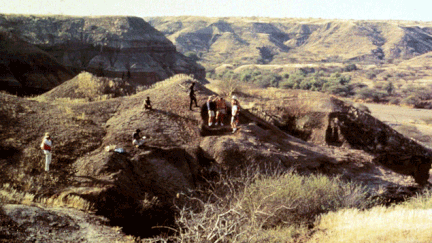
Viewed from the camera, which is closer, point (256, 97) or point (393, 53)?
point (256, 97)

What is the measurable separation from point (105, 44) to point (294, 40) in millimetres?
82186

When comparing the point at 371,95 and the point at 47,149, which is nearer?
the point at 47,149

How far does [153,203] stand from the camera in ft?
26.7

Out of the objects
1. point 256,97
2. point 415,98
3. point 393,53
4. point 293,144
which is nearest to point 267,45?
Result: point 393,53

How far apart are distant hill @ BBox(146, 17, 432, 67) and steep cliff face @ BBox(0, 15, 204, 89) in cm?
3150

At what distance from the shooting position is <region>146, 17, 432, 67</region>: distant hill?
95312 mm

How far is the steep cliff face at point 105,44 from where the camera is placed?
43344 mm

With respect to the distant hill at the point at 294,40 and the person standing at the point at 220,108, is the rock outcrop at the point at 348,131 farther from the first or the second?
the distant hill at the point at 294,40

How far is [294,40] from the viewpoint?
117562 millimetres

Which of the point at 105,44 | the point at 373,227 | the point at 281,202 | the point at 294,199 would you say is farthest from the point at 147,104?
the point at 105,44

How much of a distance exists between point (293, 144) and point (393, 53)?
98166 mm

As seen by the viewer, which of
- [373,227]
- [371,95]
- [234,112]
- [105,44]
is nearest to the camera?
[373,227]

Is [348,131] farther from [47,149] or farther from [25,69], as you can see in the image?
[25,69]

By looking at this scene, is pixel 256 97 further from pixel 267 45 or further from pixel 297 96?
pixel 267 45
